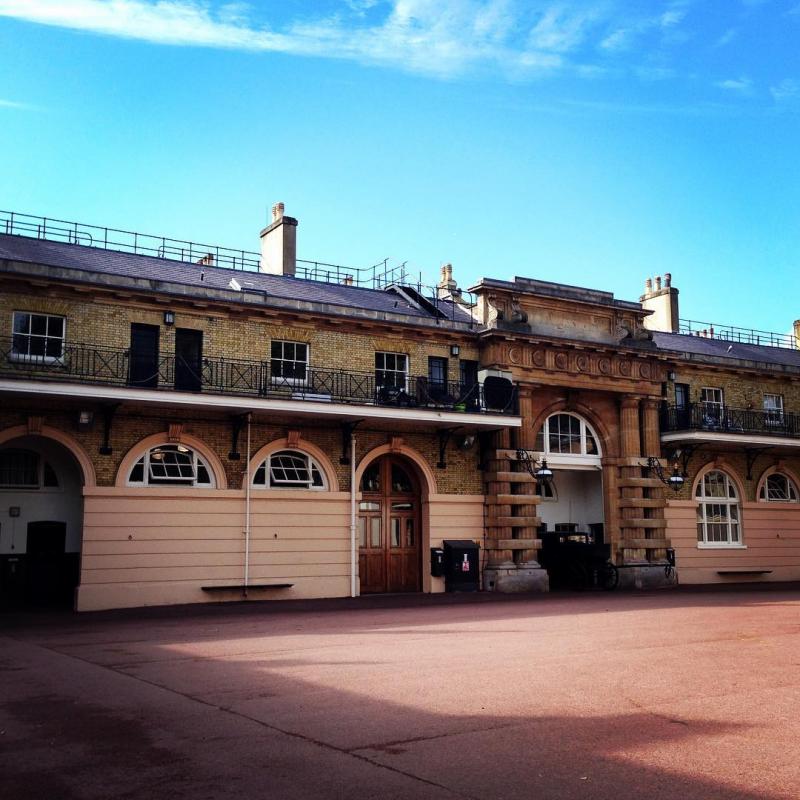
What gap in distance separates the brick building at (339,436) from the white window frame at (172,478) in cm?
5

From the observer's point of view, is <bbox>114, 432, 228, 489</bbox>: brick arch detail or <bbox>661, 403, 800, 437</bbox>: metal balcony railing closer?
<bbox>114, 432, 228, 489</bbox>: brick arch detail

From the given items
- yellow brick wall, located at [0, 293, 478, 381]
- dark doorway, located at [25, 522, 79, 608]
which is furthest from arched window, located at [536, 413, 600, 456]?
dark doorway, located at [25, 522, 79, 608]

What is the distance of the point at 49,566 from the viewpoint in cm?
2139

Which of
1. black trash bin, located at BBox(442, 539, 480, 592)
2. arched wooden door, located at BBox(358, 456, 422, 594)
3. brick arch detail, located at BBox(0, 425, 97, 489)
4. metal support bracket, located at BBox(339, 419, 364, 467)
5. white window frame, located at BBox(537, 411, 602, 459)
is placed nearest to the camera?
brick arch detail, located at BBox(0, 425, 97, 489)

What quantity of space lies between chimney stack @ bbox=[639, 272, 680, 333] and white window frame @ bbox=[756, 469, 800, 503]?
6.98 metres

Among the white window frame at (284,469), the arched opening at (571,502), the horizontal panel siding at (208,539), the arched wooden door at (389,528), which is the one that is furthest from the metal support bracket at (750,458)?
the white window frame at (284,469)

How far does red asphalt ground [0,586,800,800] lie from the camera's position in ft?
19.5

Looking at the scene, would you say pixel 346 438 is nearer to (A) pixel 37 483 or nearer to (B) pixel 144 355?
(B) pixel 144 355

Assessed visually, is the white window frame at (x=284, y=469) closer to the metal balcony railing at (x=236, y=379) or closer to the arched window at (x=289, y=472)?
the arched window at (x=289, y=472)

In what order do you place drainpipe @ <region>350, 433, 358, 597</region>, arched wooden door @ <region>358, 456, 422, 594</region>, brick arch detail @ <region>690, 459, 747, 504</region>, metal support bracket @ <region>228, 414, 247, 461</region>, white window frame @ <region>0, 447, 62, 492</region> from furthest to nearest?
brick arch detail @ <region>690, 459, 747, 504</region> < arched wooden door @ <region>358, 456, 422, 594</region> < drainpipe @ <region>350, 433, 358, 597</region> < metal support bracket @ <region>228, 414, 247, 461</region> < white window frame @ <region>0, 447, 62, 492</region>

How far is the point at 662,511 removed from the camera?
91.2 feet

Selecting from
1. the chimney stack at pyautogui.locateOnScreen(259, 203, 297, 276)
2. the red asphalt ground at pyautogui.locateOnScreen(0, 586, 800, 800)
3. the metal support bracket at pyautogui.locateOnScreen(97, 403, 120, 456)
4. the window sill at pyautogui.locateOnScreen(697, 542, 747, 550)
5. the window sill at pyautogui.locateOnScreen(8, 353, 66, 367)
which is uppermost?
the chimney stack at pyautogui.locateOnScreen(259, 203, 297, 276)

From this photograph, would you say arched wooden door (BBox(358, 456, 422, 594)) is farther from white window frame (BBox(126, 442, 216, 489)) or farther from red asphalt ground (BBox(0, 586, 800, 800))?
red asphalt ground (BBox(0, 586, 800, 800))

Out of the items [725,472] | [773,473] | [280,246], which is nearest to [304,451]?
[280,246]
